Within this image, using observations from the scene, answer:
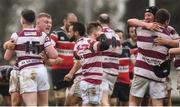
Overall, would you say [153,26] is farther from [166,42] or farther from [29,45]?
Answer: [29,45]

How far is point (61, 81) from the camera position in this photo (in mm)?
18812

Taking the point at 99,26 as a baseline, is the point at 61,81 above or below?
below

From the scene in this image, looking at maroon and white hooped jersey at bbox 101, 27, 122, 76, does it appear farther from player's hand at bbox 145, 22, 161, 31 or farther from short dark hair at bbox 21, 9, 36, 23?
short dark hair at bbox 21, 9, 36, 23

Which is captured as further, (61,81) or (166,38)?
(61,81)

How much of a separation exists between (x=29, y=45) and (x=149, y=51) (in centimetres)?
211

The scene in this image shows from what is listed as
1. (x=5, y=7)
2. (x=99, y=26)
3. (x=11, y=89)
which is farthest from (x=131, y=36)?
(x=5, y=7)

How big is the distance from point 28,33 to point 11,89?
1.26 m

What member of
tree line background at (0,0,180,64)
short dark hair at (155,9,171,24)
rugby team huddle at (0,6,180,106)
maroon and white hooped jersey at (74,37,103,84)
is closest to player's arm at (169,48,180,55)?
rugby team huddle at (0,6,180,106)

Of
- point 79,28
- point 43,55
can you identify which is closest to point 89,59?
point 79,28

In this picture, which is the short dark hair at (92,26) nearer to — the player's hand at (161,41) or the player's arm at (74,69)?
the player's arm at (74,69)

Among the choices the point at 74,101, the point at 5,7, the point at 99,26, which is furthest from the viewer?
the point at 5,7

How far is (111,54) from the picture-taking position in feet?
57.9

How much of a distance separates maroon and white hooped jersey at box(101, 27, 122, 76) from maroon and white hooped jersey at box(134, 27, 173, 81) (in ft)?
7.19

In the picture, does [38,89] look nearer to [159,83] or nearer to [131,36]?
[159,83]
